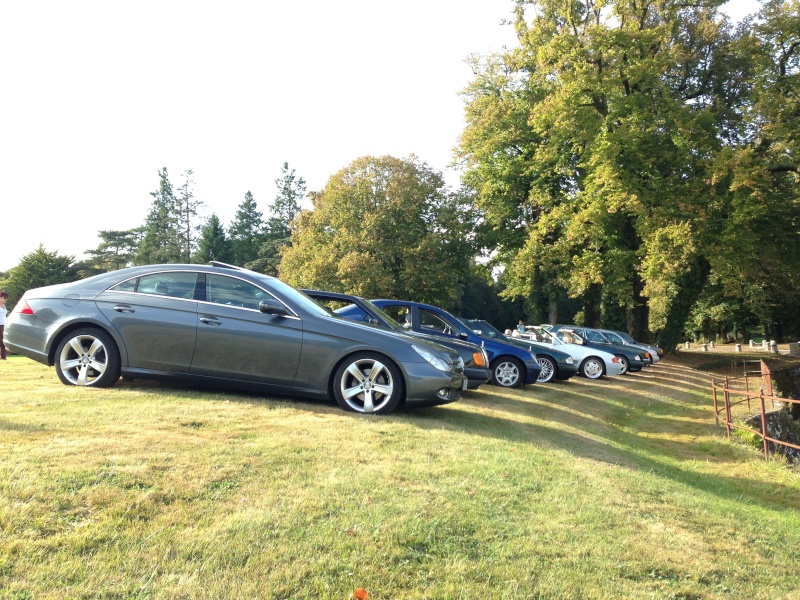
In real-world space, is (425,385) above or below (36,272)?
below

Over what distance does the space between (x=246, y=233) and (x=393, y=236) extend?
49334 millimetres

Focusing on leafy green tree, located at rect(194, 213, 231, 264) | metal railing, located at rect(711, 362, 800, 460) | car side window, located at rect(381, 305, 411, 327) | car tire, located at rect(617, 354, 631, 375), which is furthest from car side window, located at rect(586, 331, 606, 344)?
leafy green tree, located at rect(194, 213, 231, 264)

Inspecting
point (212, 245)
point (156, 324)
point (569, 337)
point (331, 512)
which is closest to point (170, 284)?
point (156, 324)

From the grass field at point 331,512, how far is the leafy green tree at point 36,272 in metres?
49.7

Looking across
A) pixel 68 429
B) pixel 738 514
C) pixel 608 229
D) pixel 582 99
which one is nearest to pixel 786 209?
pixel 608 229

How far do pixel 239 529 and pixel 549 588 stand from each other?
169 cm

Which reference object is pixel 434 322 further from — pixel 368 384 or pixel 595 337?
pixel 595 337

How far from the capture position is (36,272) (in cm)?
5025

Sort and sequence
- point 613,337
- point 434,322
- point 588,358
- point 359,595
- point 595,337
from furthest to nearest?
point 613,337
point 595,337
point 588,358
point 434,322
point 359,595

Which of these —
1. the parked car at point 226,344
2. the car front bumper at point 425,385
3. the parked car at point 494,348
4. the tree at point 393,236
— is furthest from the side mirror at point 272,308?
the tree at point 393,236

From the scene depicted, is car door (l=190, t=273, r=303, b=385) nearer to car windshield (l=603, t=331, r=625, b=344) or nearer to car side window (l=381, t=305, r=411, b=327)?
car side window (l=381, t=305, r=411, b=327)

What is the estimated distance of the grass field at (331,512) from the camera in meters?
3.04

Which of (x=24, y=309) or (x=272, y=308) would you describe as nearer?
(x=272, y=308)

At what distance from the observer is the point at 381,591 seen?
9.80 feet
